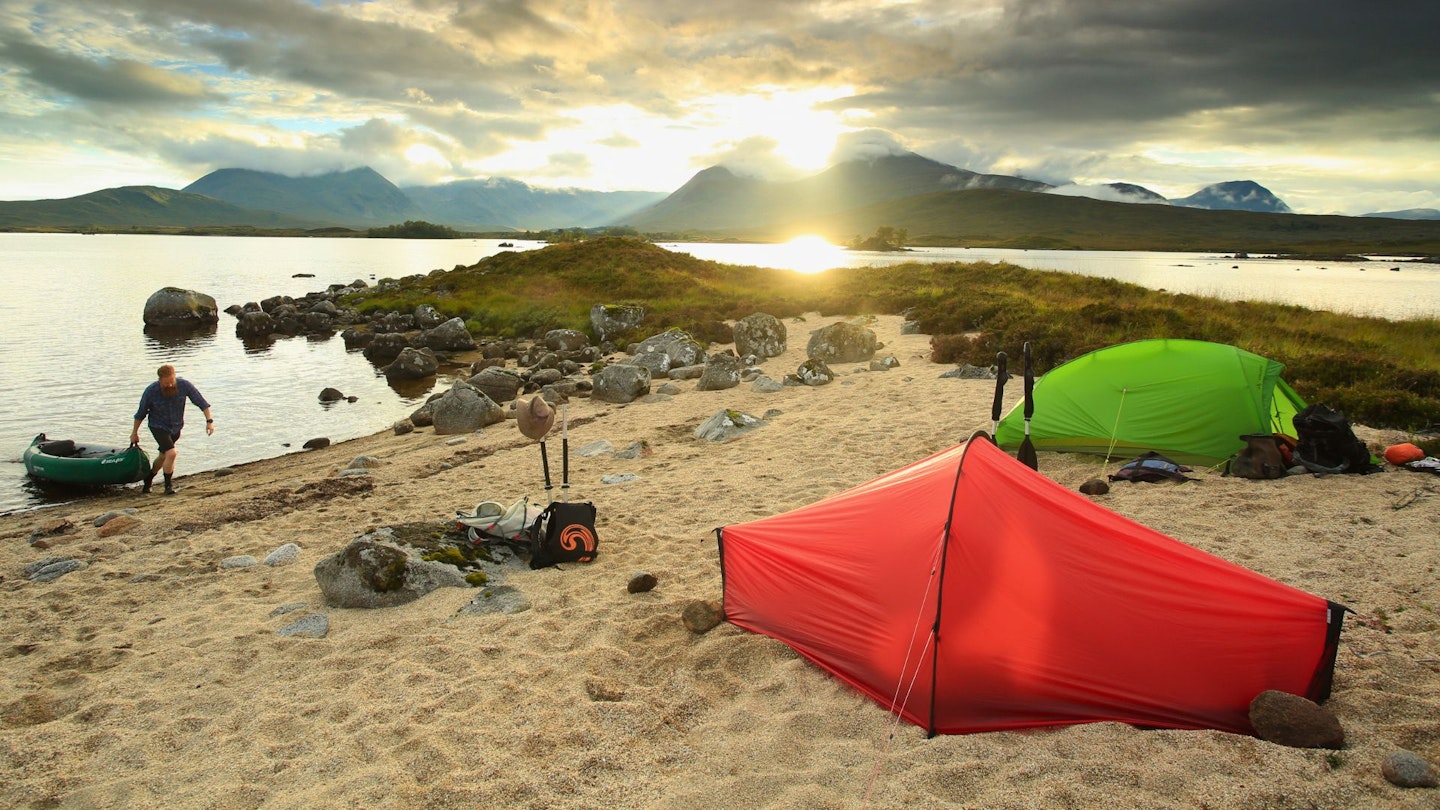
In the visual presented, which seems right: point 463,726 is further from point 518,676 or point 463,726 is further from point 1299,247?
point 1299,247

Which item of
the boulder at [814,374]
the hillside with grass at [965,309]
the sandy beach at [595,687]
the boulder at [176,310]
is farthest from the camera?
the boulder at [176,310]

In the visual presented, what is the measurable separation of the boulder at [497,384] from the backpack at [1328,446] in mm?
17272

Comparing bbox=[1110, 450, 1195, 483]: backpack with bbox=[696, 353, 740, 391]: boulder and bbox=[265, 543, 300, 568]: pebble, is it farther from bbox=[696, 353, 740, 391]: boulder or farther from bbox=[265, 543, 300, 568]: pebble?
bbox=[265, 543, 300, 568]: pebble

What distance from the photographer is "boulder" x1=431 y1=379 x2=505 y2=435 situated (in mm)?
16312

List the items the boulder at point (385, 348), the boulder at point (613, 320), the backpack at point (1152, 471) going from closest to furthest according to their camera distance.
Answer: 1. the backpack at point (1152, 471)
2. the boulder at point (385, 348)
3. the boulder at point (613, 320)

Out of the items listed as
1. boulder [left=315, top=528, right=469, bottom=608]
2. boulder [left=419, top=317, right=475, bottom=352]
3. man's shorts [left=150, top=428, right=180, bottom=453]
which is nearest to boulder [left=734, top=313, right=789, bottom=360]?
boulder [left=419, top=317, right=475, bottom=352]

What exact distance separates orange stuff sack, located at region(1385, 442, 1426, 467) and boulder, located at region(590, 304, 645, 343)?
24.1 metres

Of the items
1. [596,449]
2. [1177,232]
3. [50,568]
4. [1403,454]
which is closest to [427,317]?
[596,449]

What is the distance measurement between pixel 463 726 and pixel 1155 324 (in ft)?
68.6

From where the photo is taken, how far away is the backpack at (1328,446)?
894 cm

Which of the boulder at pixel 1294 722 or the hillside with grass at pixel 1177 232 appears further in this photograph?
the hillside with grass at pixel 1177 232

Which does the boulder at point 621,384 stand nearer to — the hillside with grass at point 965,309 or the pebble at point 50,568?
the hillside with grass at point 965,309

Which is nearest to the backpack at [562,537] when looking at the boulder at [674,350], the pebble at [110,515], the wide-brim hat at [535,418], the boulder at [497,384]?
the wide-brim hat at [535,418]

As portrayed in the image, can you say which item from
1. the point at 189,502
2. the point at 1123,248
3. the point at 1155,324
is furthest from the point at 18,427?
the point at 1123,248
